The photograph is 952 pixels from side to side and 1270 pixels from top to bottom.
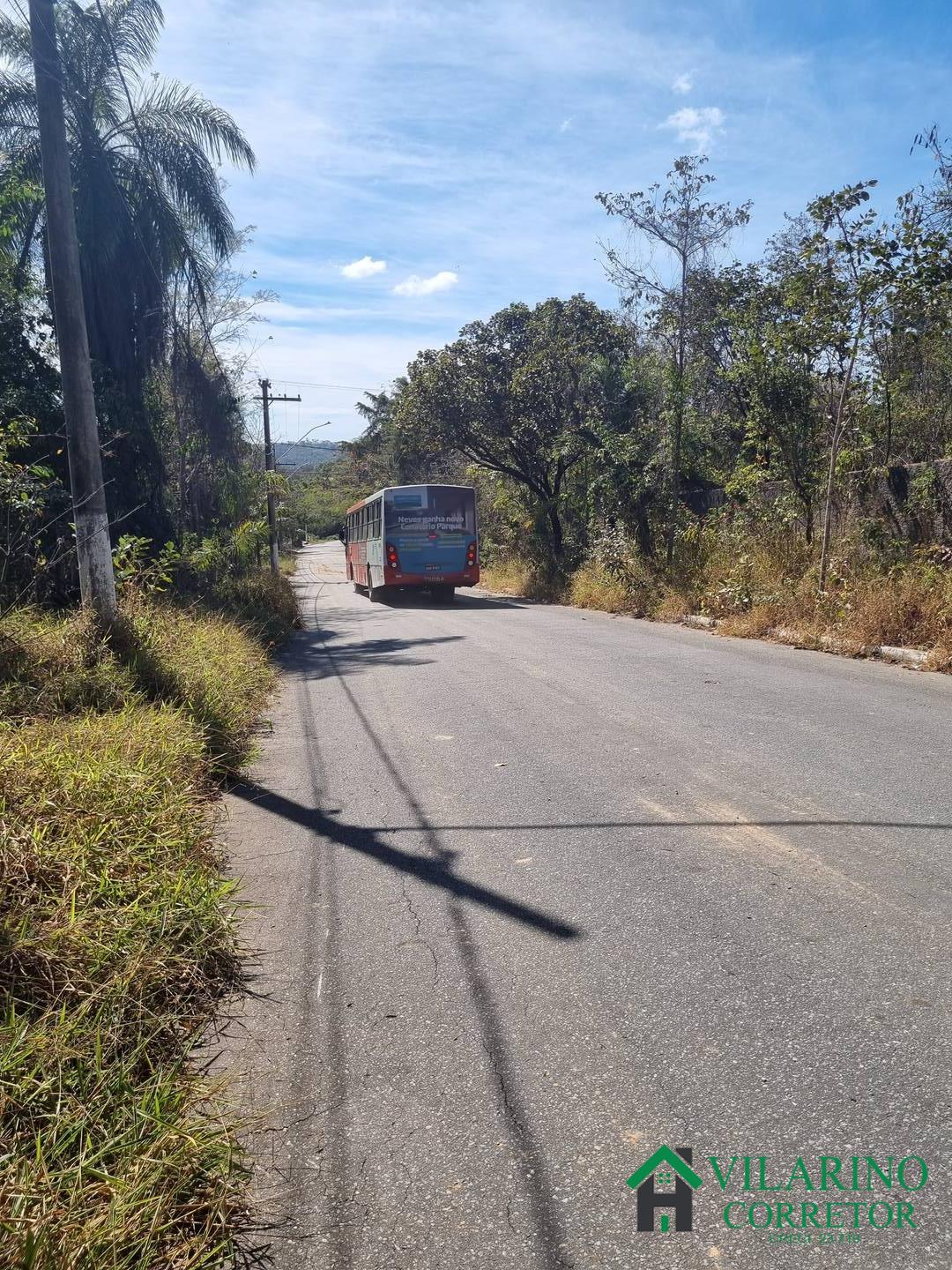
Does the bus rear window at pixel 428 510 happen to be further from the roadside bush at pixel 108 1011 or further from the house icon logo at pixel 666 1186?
the house icon logo at pixel 666 1186

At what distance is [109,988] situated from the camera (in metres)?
3.00

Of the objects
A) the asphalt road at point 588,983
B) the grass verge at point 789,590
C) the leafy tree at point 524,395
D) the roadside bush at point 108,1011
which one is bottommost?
the asphalt road at point 588,983

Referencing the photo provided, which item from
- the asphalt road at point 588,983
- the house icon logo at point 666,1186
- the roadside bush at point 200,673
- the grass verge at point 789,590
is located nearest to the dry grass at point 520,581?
the grass verge at point 789,590

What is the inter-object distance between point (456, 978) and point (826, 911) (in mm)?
1591

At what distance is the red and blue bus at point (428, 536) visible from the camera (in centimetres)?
2305

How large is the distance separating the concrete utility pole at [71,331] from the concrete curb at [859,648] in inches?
320

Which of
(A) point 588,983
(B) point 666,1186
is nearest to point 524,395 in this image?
(A) point 588,983

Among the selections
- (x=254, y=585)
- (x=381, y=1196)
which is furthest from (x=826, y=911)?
(x=254, y=585)

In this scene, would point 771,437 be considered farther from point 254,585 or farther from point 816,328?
point 254,585

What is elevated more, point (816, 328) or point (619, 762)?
point (816, 328)

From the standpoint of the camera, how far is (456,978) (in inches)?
134

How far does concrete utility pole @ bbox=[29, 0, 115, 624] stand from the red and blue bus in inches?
600

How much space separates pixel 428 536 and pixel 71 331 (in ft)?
51.5

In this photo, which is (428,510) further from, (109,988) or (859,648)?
(109,988)
